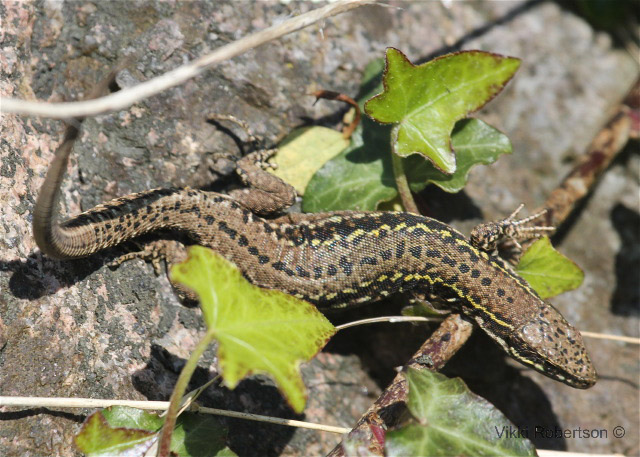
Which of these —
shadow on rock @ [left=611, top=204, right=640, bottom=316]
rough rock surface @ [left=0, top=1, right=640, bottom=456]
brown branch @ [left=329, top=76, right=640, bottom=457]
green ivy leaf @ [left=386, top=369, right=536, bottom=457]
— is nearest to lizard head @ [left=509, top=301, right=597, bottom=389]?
brown branch @ [left=329, top=76, right=640, bottom=457]

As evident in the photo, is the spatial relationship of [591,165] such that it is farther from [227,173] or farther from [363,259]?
[227,173]

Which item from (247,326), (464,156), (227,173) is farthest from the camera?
(227,173)

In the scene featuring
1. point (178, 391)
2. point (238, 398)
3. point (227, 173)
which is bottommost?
point (238, 398)

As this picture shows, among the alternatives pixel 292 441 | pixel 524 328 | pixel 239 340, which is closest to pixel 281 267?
pixel 292 441

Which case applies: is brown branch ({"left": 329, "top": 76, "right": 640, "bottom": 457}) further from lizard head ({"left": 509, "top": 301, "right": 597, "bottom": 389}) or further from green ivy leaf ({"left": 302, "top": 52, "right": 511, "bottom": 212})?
green ivy leaf ({"left": 302, "top": 52, "right": 511, "bottom": 212})

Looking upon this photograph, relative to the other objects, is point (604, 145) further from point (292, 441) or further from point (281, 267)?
point (292, 441)

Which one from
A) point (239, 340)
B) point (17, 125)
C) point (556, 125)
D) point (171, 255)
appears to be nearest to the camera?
point (239, 340)

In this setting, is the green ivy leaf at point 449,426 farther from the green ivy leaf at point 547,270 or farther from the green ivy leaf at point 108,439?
the green ivy leaf at point 547,270

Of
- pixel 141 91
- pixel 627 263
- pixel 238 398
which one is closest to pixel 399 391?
pixel 238 398
